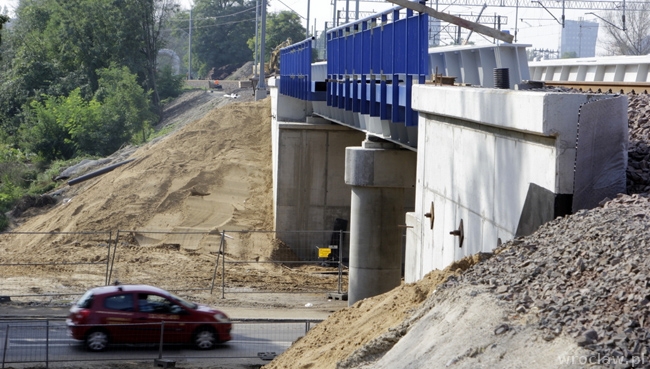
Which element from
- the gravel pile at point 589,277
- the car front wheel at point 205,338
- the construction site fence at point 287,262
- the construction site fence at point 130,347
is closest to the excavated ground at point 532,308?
the gravel pile at point 589,277

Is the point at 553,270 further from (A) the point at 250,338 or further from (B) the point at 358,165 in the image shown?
(B) the point at 358,165

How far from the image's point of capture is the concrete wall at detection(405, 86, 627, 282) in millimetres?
8188

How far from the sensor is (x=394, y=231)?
21.5 meters

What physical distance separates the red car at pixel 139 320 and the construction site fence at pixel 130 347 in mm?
22

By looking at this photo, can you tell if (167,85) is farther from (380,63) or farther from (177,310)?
(177,310)

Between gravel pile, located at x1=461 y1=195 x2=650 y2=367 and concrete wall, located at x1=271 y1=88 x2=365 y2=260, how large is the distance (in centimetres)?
2266

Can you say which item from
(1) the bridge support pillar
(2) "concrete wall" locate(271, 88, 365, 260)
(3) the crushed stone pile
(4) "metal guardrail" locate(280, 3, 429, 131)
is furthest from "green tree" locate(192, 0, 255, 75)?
(3) the crushed stone pile

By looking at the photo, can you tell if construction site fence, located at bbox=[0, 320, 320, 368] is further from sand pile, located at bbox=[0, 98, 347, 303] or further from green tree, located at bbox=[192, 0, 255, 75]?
green tree, located at bbox=[192, 0, 255, 75]

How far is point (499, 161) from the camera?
9.66 metres

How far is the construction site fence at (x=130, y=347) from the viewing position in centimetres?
1502

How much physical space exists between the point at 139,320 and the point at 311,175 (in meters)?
15.9

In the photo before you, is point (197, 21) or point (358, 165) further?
point (197, 21)

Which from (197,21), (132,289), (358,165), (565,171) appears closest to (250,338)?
(132,289)

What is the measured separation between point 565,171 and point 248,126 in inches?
1284
